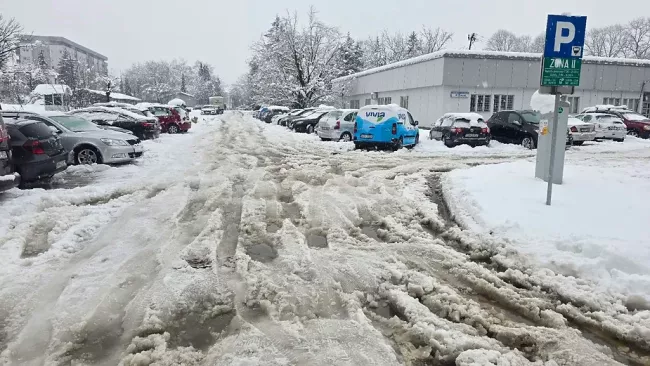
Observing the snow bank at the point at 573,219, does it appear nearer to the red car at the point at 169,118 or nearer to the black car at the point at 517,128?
the black car at the point at 517,128

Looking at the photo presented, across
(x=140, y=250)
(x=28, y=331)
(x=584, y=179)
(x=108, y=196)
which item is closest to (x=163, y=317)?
(x=28, y=331)

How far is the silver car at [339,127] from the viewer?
68.3 feet

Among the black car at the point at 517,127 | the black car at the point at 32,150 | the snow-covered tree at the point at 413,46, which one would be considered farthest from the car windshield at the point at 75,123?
the snow-covered tree at the point at 413,46

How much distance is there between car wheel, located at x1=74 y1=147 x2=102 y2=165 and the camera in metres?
12.2

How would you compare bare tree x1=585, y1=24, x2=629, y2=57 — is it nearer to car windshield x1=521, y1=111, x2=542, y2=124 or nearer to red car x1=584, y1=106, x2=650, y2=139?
red car x1=584, y1=106, x2=650, y2=139

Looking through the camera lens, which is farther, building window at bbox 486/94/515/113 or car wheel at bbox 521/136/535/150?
building window at bbox 486/94/515/113

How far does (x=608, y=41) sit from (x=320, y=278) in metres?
102

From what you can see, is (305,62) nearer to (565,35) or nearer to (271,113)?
(271,113)

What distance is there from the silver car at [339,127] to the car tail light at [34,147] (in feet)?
44.6

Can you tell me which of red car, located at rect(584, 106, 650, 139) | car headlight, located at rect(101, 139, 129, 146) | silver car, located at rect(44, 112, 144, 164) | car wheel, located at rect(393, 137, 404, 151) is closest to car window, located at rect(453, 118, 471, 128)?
car wheel, located at rect(393, 137, 404, 151)

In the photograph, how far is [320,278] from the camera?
460 cm

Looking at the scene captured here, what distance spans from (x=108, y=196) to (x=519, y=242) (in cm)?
728

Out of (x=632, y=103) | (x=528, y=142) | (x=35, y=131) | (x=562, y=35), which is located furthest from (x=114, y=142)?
(x=632, y=103)

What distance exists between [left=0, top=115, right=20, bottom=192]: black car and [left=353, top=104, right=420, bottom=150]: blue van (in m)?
12.1
